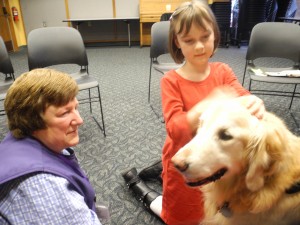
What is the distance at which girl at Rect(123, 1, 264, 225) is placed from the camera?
1111 mm

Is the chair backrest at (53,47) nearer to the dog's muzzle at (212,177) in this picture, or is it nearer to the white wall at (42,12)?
the dog's muzzle at (212,177)

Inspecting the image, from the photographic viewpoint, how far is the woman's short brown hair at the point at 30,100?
813 millimetres

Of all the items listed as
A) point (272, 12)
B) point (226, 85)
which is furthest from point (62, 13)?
point (226, 85)

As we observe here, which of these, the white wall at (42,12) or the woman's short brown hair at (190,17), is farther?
the white wall at (42,12)

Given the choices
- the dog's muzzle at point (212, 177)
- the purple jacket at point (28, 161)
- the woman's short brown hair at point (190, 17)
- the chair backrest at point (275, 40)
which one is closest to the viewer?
the purple jacket at point (28, 161)

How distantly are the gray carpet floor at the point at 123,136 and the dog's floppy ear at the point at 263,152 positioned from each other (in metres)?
0.96

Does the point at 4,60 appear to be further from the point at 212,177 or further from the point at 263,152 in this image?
the point at 263,152

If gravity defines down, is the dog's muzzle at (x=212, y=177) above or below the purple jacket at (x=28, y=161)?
below

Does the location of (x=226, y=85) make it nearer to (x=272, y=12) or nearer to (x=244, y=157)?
(x=244, y=157)

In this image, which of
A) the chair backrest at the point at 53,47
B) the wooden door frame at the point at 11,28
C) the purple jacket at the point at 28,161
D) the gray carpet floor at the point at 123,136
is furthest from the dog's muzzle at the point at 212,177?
the wooden door frame at the point at 11,28

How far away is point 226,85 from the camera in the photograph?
126 cm

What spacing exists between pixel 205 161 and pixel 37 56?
7.29ft

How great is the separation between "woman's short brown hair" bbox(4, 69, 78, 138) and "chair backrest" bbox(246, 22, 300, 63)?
101 inches

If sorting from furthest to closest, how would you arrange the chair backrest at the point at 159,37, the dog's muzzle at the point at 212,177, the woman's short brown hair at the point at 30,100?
the chair backrest at the point at 159,37 → the dog's muzzle at the point at 212,177 → the woman's short brown hair at the point at 30,100
